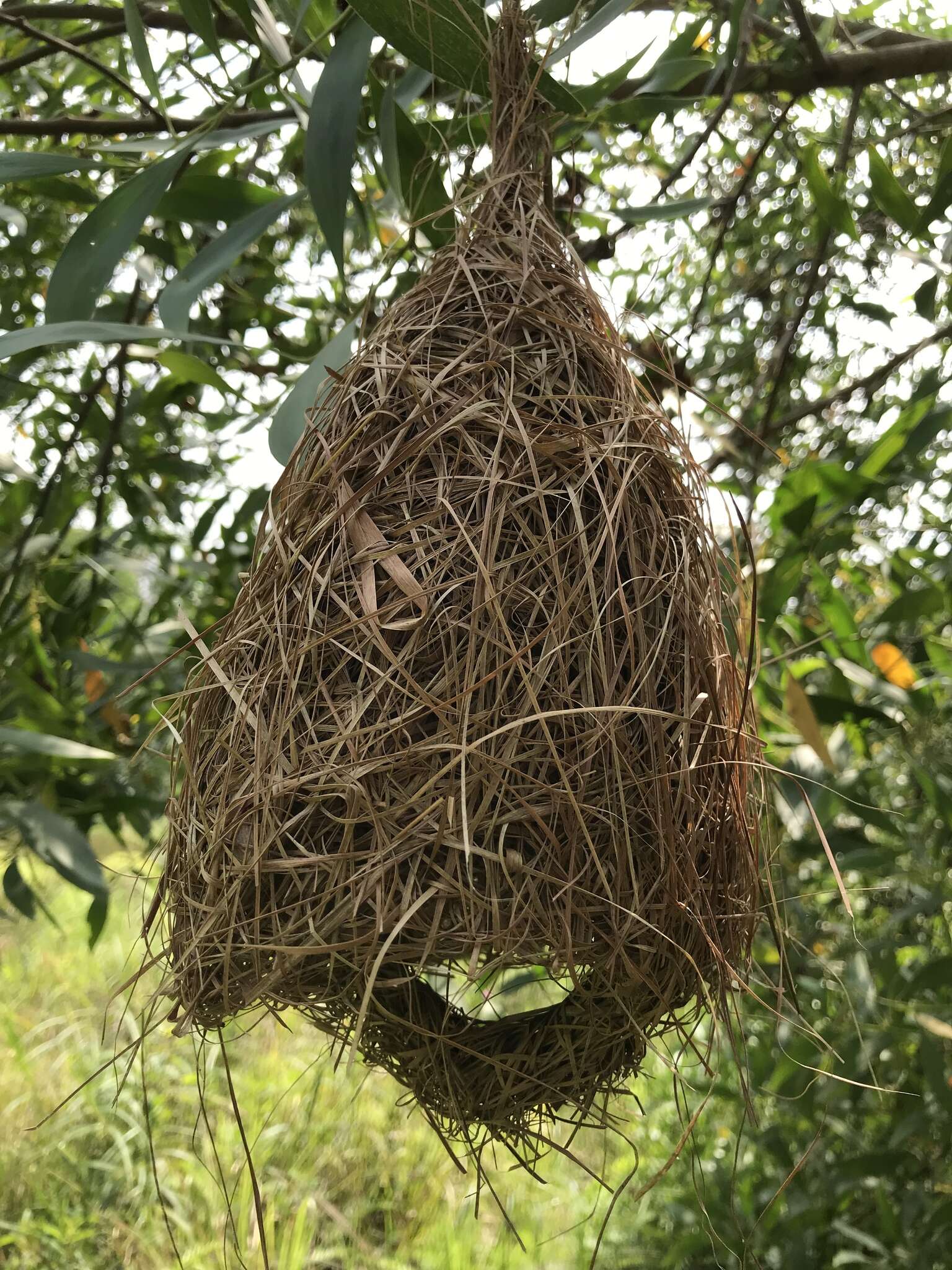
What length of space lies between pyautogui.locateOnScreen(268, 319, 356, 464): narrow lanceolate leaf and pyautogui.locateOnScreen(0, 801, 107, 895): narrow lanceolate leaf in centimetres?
38

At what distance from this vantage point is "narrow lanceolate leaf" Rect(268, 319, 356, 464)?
53 centimetres

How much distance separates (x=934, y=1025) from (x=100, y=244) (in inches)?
34.0

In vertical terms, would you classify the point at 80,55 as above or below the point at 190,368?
above

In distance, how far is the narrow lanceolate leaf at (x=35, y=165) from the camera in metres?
0.59

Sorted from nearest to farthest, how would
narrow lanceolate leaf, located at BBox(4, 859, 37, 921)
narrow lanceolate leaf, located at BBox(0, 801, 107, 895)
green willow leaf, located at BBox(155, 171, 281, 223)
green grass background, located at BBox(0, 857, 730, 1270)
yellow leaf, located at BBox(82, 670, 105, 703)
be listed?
green willow leaf, located at BBox(155, 171, 281, 223)
narrow lanceolate leaf, located at BBox(0, 801, 107, 895)
narrow lanceolate leaf, located at BBox(4, 859, 37, 921)
yellow leaf, located at BBox(82, 670, 105, 703)
green grass background, located at BBox(0, 857, 730, 1270)

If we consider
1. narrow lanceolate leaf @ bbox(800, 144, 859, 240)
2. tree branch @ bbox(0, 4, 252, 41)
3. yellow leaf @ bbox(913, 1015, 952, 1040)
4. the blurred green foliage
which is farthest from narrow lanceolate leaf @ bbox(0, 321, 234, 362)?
yellow leaf @ bbox(913, 1015, 952, 1040)

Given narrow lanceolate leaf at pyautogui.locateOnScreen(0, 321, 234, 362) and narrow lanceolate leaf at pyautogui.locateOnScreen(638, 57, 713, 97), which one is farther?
narrow lanceolate leaf at pyautogui.locateOnScreen(638, 57, 713, 97)

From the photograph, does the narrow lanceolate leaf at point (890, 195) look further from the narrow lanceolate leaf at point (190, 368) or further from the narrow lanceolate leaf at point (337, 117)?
the narrow lanceolate leaf at point (190, 368)

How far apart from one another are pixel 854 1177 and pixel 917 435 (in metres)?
0.79

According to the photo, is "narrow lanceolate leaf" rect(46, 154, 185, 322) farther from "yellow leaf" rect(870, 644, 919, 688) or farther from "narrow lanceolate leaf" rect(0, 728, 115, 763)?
"yellow leaf" rect(870, 644, 919, 688)

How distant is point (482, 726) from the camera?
413 millimetres

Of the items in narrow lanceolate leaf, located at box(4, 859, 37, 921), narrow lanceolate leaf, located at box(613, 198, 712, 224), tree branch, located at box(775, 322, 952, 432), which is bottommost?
narrow lanceolate leaf, located at box(4, 859, 37, 921)

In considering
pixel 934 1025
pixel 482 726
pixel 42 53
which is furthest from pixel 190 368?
pixel 934 1025

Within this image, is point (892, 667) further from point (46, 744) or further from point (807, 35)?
point (46, 744)
